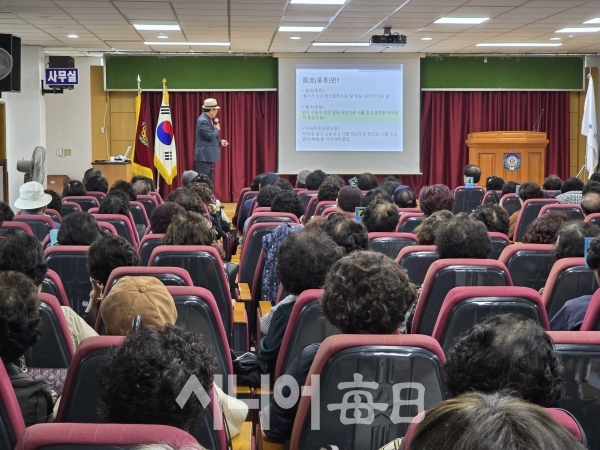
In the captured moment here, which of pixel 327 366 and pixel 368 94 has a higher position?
pixel 368 94

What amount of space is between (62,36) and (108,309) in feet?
33.1

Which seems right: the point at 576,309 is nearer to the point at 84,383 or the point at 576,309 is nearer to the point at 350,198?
the point at 84,383

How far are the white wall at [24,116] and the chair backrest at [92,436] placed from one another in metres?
12.1

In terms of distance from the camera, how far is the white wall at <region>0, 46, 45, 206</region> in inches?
504

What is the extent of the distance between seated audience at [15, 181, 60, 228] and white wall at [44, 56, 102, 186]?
26.1ft

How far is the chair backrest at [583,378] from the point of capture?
2094 mm

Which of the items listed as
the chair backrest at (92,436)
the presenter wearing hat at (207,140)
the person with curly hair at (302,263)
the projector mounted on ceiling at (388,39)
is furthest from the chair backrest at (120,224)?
the presenter wearing hat at (207,140)

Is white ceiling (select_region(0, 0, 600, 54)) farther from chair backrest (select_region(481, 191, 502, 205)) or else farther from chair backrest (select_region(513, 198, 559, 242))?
chair backrest (select_region(513, 198, 559, 242))

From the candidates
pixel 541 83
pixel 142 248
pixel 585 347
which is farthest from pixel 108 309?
pixel 541 83

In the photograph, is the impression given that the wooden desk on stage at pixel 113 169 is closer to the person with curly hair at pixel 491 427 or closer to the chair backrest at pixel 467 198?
the chair backrest at pixel 467 198

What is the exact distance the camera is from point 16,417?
5.91 ft

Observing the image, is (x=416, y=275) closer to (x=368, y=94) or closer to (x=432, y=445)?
(x=432, y=445)

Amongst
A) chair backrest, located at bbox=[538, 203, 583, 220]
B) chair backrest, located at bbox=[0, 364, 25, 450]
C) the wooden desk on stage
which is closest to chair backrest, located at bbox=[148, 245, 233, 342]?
chair backrest, located at bbox=[0, 364, 25, 450]

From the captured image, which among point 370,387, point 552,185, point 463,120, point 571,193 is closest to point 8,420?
point 370,387
